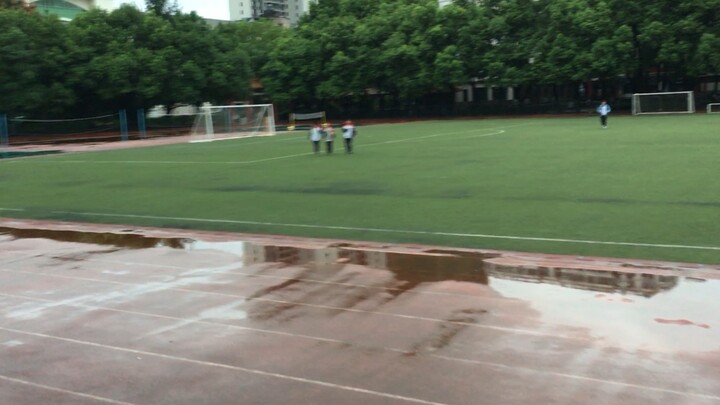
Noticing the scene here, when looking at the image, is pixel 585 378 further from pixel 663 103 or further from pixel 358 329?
pixel 663 103

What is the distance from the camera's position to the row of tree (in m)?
46.5

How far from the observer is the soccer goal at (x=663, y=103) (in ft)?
156

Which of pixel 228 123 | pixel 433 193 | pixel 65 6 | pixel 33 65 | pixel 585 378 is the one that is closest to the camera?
pixel 585 378

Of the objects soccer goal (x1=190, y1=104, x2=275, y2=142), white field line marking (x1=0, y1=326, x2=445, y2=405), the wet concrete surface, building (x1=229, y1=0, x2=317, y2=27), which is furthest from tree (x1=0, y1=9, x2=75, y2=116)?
building (x1=229, y1=0, x2=317, y2=27)

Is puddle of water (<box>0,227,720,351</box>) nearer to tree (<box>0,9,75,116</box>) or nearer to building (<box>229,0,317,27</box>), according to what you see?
tree (<box>0,9,75,116</box>)

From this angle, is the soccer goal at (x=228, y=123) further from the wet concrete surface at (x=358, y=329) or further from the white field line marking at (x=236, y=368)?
the white field line marking at (x=236, y=368)

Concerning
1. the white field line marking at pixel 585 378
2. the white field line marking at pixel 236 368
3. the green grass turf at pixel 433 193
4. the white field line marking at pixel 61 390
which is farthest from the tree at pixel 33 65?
the white field line marking at pixel 585 378

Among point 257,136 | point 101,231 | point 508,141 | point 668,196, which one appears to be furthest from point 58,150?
point 668,196

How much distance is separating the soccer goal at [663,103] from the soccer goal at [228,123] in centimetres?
2678

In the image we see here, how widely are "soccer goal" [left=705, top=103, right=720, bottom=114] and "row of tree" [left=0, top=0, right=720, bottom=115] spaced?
7.94 ft

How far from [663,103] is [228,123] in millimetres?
31093

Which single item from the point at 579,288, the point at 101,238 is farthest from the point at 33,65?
the point at 579,288

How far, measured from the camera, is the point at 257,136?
43469 millimetres

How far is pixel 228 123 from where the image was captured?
4306 cm
